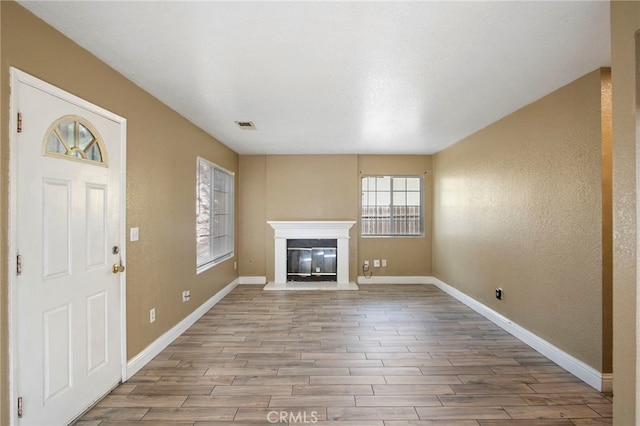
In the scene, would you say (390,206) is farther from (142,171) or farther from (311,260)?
(142,171)

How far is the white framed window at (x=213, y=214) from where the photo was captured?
13.9ft

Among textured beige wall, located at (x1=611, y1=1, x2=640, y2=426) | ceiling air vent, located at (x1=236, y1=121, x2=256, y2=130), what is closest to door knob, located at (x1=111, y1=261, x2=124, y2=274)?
ceiling air vent, located at (x1=236, y1=121, x2=256, y2=130)

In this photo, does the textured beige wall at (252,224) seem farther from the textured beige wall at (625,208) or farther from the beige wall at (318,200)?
the textured beige wall at (625,208)

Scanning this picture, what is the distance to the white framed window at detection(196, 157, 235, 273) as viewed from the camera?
423cm

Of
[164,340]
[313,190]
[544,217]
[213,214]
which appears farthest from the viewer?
[313,190]

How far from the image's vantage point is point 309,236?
5.76m

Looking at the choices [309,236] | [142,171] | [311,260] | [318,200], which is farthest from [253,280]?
[142,171]

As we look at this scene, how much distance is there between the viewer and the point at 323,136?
445 cm

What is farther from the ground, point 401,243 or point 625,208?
point 625,208

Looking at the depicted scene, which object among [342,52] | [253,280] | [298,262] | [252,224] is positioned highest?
[342,52]

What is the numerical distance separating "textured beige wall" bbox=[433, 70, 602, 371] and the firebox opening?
2.36 m

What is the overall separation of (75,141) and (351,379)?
2669mm

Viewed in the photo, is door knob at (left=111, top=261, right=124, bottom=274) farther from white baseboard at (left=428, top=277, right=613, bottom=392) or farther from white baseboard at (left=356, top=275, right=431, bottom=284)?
white baseboard at (left=356, top=275, right=431, bottom=284)

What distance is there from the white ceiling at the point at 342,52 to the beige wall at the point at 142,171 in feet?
0.42
